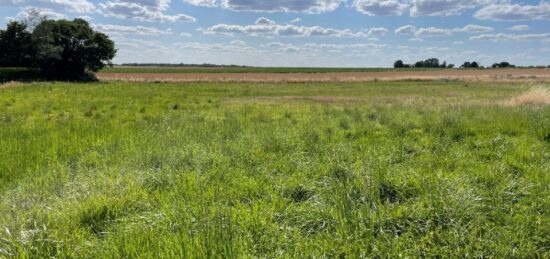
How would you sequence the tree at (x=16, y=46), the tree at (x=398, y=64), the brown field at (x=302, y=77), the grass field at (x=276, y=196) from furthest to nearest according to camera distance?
the tree at (x=398, y=64) < the brown field at (x=302, y=77) < the tree at (x=16, y=46) < the grass field at (x=276, y=196)

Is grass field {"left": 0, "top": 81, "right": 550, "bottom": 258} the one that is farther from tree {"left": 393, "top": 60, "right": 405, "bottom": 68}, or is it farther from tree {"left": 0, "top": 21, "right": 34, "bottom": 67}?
tree {"left": 393, "top": 60, "right": 405, "bottom": 68}

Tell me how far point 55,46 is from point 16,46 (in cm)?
733

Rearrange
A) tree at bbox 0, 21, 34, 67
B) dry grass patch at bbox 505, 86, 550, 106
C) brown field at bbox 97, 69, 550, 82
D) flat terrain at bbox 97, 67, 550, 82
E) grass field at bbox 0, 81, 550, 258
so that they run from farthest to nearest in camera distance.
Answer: flat terrain at bbox 97, 67, 550, 82 < brown field at bbox 97, 69, 550, 82 < tree at bbox 0, 21, 34, 67 < dry grass patch at bbox 505, 86, 550, 106 < grass field at bbox 0, 81, 550, 258

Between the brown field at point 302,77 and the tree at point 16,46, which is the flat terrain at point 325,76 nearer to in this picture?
the brown field at point 302,77

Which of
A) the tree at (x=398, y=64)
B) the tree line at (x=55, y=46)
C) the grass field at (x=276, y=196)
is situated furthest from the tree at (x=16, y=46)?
the tree at (x=398, y=64)

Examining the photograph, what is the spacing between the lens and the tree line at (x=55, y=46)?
4716cm

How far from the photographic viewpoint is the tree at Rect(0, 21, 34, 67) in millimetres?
48844

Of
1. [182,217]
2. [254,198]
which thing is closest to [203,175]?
[254,198]

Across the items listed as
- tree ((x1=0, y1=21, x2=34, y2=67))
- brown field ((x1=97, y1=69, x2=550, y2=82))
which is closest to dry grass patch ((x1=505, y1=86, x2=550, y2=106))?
brown field ((x1=97, y1=69, x2=550, y2=82))

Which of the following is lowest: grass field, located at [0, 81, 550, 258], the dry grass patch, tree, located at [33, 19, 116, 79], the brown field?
grass field, located at [0, 81, 550, 258]

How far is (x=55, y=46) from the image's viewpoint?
47000 millimetres

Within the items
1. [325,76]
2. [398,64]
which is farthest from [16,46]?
[398,64]

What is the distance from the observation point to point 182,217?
4.00 meters

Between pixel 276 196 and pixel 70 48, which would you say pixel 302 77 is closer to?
pixel 70 48
